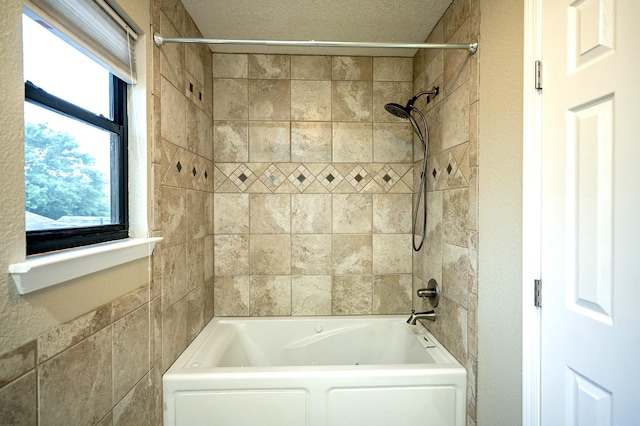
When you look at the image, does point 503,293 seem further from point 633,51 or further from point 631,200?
point 633,51

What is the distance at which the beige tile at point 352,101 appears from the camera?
208cm

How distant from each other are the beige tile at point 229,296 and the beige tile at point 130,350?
0.87m

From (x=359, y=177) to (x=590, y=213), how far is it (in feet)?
4.67

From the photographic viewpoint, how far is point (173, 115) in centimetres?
145

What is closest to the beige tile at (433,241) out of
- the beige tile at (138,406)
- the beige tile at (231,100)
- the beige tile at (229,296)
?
the beige tile at (229,296)

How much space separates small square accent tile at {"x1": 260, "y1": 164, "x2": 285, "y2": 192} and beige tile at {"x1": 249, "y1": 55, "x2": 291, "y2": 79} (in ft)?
2.22

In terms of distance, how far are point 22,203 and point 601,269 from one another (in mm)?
1520

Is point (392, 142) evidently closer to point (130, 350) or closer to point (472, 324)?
point (472, 324)

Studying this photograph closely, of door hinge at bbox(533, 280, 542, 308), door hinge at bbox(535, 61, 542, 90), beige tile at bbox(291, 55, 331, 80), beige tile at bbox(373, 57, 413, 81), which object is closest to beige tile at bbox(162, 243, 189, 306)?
beige tile at bbox(291, 55, 331, 80)

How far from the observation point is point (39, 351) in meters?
0.71

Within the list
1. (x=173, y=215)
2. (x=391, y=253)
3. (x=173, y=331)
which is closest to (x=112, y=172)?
(x=173, y=215)

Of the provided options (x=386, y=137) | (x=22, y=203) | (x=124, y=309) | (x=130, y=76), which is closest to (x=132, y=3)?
(x=130, y=76)

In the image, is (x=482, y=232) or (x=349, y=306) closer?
(x=482, y=232)

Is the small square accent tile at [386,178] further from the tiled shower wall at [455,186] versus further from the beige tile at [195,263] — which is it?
the beige tile at [195,263]
